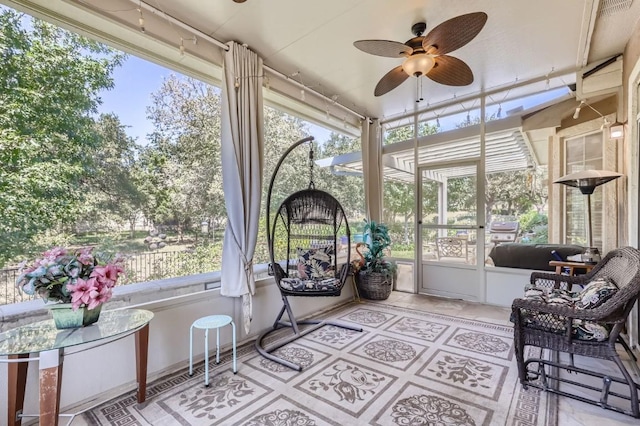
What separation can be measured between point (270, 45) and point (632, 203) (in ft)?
12.0

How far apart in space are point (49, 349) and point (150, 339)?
90 centimetres

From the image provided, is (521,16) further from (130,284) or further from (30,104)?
(130,284)

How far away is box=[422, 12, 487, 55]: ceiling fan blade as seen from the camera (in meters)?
1.83

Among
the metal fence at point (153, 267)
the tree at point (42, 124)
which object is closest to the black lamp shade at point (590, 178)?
the metal fence at point (153, 267)

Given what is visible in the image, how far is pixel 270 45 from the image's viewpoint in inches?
115

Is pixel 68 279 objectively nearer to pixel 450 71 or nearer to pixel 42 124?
pixel 42 124

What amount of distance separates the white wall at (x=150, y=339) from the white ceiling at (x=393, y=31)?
7.62 feet

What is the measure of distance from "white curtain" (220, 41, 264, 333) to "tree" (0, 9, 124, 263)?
959mm

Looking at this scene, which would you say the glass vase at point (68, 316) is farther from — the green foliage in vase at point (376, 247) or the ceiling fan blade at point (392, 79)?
the green foliage in vase at point (376, 247)

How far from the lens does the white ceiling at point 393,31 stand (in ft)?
7.77

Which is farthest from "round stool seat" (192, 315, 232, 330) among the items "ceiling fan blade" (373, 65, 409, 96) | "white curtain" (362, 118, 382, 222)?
"white curtain" (362, 118, 382, 222)

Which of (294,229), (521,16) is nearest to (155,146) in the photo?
(294,229)

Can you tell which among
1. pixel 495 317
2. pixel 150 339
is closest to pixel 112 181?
pixel 150 339

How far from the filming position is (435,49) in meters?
2.17
